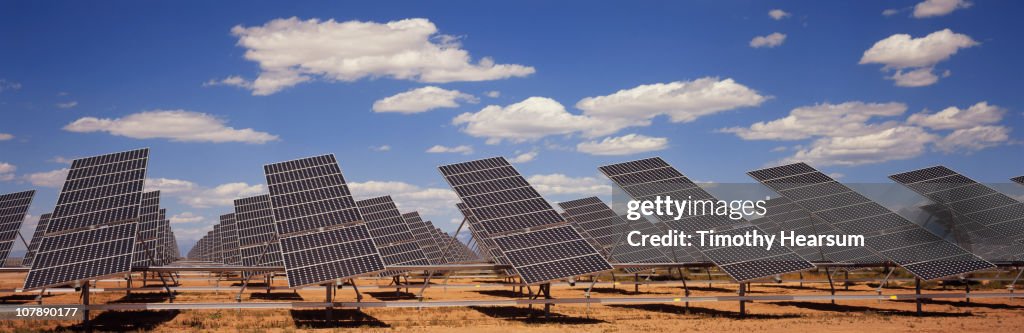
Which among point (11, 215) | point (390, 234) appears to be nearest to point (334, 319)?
point (390, 234)

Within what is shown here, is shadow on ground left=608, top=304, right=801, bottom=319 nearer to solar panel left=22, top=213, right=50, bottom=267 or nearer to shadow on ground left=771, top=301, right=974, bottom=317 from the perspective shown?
shadow on ground left=771, top=301, right=974, bottom=317

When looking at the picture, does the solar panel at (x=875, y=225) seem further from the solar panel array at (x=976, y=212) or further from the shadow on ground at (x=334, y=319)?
the shadow on ground at (x=334, y=319)

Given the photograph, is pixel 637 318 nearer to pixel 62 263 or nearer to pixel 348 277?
pixel 348 277

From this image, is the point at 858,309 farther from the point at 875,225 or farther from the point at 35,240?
the point at 35,240

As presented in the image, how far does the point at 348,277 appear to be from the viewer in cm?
2897

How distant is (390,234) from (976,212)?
38.2 meters

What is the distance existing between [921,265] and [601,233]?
66.4ft

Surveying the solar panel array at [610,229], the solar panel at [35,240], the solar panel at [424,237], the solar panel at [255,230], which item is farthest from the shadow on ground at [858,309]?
the solar panel at [35,240]

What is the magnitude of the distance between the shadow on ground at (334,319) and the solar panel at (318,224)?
2482 millimetres

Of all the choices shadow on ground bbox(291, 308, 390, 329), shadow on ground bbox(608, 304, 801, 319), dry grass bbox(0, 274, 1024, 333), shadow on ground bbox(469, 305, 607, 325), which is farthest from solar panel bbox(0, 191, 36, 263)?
shadow on ground bbox(608, 304, 801, 319)

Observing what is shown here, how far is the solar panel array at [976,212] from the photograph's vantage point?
47.8 metres

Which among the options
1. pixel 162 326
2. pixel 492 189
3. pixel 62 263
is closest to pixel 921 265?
pixel 492 189

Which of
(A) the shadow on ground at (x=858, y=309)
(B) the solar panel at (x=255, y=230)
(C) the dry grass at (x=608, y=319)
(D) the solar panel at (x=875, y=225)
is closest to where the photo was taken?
(C) the dry grass at (x=608, y=319)

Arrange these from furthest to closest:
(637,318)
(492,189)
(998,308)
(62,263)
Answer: (998,308) → (492,189) → (637,318) → (62,263)
